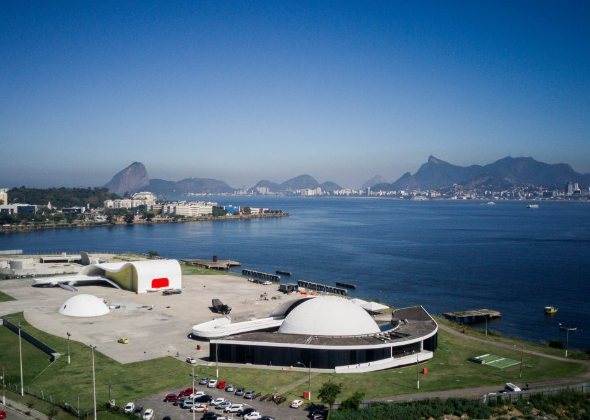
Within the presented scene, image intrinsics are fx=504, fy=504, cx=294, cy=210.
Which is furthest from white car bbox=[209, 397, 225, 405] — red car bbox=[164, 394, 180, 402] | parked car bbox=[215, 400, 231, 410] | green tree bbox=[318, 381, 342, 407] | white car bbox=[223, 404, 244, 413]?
green tree bbox=[318, 381, 342, 407]

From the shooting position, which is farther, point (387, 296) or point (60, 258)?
point (60, 258)

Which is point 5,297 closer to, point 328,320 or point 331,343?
point 328,320

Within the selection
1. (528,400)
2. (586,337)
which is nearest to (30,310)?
(528,400)

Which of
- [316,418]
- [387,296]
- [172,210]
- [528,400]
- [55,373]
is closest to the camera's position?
[316,418]

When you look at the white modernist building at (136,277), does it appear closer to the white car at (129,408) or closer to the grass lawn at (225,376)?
the grass lawn at (225,376)

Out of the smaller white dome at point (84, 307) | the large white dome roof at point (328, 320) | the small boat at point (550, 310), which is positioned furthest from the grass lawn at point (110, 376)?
the small boat at point (550, 310)

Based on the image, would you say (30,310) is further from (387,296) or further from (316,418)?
(387,296)
